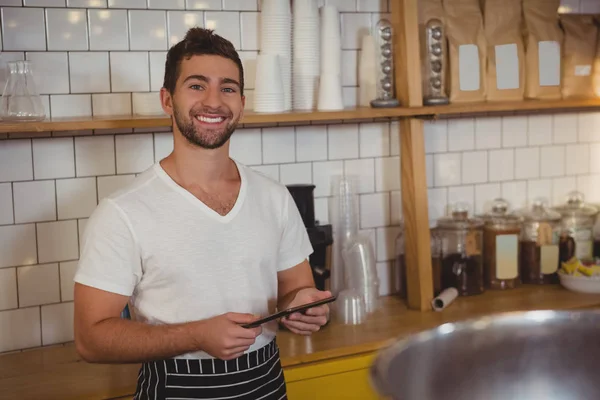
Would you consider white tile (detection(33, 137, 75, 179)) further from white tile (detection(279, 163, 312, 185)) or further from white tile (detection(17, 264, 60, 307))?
white tile (detection(279, 163, 312, 185))

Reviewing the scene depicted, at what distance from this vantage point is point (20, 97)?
2.56 m

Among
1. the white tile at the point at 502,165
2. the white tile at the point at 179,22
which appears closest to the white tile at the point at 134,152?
the white tile at the point at 179,22

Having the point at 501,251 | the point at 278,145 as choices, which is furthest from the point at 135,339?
the point at 501,251

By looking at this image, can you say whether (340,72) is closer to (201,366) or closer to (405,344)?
(201,366)

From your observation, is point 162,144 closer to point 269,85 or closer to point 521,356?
point 269,85

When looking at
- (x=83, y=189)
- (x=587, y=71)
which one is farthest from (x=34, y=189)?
(x=587, y=71)

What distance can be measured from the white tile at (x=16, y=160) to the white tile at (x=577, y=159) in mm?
2341

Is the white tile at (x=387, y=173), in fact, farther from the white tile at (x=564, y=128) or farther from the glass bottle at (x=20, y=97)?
the glass bottle at (x=20, y=97)

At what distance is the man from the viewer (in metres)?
2.00

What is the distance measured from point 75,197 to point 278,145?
0.78 metres

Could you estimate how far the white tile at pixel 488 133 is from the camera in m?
3.59

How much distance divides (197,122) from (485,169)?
1.81m

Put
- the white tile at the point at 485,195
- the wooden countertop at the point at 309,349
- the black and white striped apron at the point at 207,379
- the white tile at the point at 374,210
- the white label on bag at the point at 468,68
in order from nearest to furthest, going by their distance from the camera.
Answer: the black and white striped apron at the point at 207,379
the wooden countertop at the point at 309,349
the white label on bag at the point at 468,68
the white tile at the point at 374,210
the white tile at the point at 485,195

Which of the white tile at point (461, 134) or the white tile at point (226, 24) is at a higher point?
the white tile at point (226, 24)
